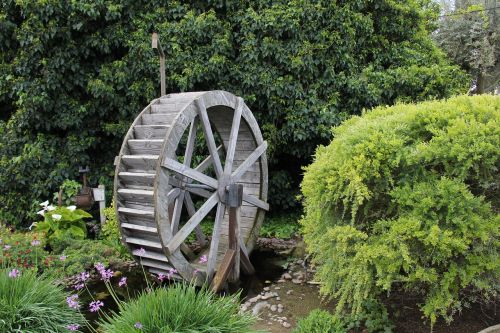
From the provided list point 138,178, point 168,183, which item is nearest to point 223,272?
point 168,183

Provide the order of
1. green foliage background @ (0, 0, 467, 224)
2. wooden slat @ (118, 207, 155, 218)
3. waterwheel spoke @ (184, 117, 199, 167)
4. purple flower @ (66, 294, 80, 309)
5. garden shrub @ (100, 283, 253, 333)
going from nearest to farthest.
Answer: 1. garden shrub @ (100, 283, 253, 333)
2. purple flower @ (66, 294, 80, 309)
3. wooden slat @ (118, 207, 155, 218)
4. waterwheel spoke @ (184, 117, 199, 167)
5. green foliage background @ (0, 0, 467, 224)

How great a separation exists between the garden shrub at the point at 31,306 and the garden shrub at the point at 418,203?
7.06 ft

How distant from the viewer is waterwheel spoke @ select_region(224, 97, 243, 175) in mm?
4898

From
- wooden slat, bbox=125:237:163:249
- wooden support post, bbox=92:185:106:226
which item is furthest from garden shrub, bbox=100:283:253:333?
wooden support post, bbox=92:185:106:226

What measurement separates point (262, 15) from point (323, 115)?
5.97 ft

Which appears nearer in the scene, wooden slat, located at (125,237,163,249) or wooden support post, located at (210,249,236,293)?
wooden slat, located at (125,237,163,249)

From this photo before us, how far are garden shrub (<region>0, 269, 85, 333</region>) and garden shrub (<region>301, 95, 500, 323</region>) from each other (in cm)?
215

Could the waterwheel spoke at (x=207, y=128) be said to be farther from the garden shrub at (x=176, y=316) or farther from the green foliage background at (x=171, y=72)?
the garden shrub at (x=176, y=316)

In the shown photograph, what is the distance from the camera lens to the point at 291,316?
4242mm

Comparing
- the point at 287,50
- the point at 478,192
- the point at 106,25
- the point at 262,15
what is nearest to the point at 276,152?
the point at 287,50

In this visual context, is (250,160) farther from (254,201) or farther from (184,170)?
(184,170)

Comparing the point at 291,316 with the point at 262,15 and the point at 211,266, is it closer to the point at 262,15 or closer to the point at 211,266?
the point at 211,266

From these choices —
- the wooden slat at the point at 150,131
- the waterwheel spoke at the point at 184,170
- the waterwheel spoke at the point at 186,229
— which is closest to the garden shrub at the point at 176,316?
the waterwheel spoke at the point at 186,229

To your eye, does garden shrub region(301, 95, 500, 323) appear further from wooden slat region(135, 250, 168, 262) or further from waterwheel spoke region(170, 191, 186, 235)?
waterwheel spoke region(170, 191, 186, 235)
